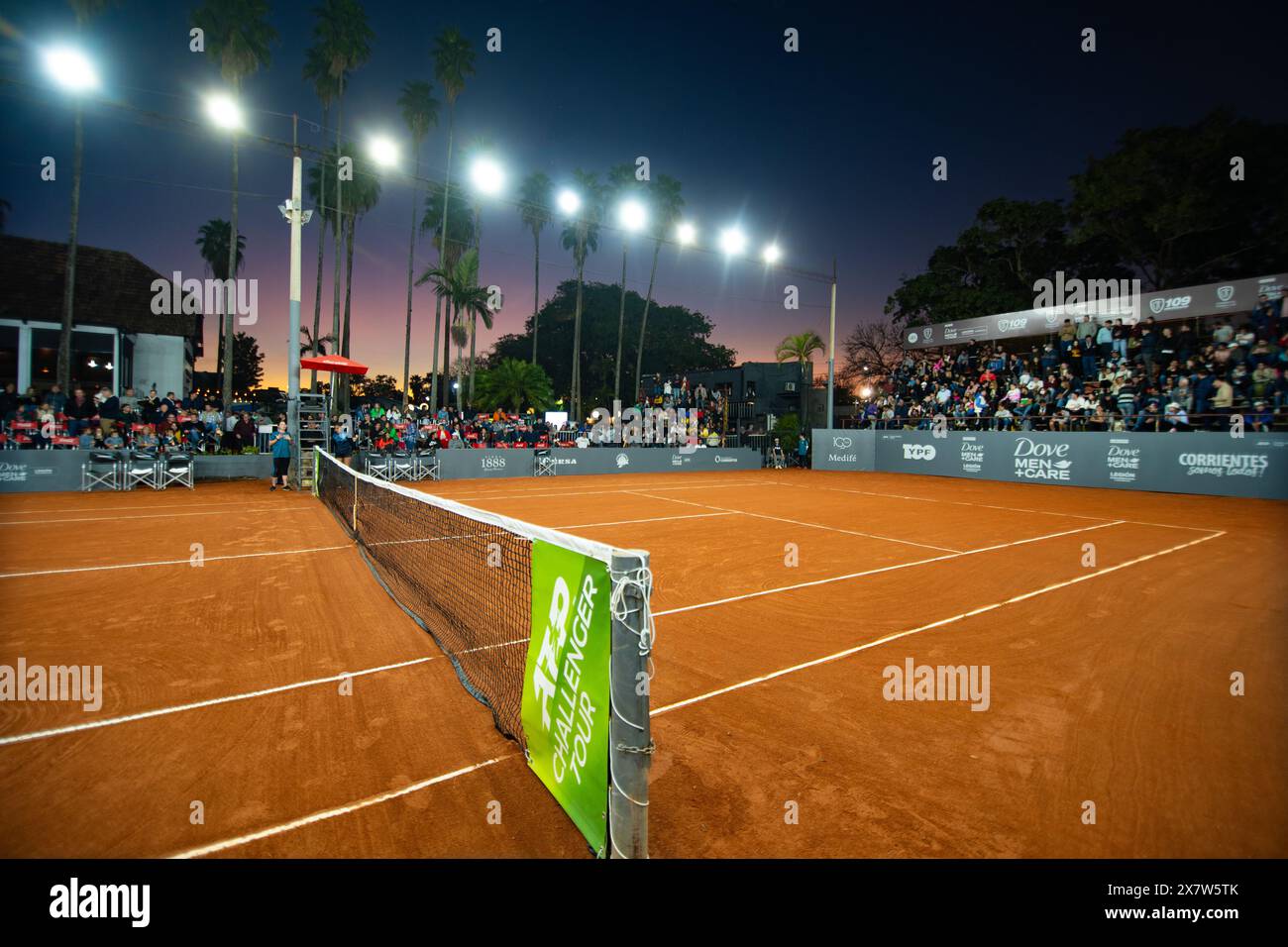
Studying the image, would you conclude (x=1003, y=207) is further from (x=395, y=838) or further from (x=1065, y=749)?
(x=395, y=838)

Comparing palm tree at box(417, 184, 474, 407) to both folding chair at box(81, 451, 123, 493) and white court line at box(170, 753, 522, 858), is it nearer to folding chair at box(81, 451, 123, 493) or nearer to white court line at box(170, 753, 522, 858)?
folding chair at box(81, 451, 123, 493)

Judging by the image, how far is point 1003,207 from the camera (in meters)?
36.4

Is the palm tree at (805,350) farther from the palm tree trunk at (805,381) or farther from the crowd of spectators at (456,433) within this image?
the crowd of spectators at (456,433)

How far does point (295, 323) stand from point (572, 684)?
17809 mm

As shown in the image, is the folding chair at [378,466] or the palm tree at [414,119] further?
the palm tree at [414,119]

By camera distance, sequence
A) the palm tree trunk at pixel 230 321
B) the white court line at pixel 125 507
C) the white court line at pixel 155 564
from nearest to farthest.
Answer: the white court line at pixel 155 564 → the white court line at pixel 125 507 → the palm tree trunk at pixel 230 321

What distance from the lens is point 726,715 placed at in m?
4.05

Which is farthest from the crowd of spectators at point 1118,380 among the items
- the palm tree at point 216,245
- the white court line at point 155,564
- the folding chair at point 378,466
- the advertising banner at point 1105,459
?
the palm tree at point 216,245

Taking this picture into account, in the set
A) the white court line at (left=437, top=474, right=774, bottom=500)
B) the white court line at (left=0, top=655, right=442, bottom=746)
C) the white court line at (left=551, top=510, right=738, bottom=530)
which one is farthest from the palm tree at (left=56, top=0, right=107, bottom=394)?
the white court line at (left=0, top=655, right=442, bottom=746)

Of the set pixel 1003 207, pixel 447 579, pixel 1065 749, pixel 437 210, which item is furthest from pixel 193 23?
pixel 1003 207

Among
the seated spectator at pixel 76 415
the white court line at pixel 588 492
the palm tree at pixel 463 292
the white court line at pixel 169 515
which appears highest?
the palm tree at pixel 463 292

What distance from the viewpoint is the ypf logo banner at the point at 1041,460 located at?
2162cm

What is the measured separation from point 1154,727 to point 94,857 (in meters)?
6.03

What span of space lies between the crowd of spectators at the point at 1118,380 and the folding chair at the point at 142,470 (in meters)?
29.3
